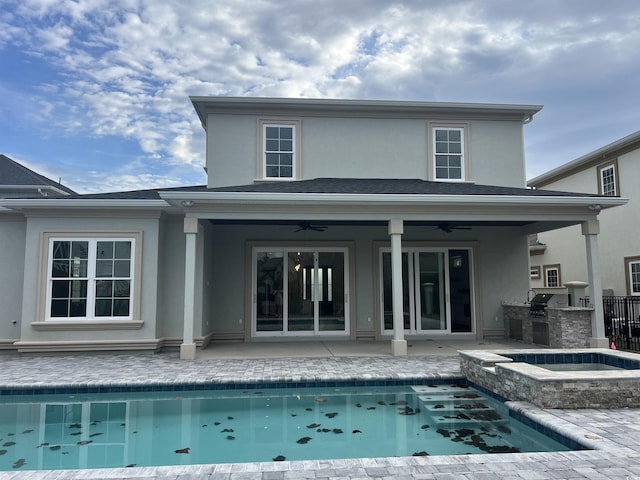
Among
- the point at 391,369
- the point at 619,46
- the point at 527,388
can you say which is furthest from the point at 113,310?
the point at 619,46

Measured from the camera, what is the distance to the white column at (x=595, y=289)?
915cm

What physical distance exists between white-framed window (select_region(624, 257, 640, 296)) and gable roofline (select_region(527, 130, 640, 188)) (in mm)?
3612

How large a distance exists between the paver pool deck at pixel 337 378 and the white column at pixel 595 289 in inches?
61.8

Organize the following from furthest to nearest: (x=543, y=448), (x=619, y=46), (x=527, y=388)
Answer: (x=619, y=46) → (x=527, y=388) → (x=543, y=448)

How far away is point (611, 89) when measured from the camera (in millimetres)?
16219

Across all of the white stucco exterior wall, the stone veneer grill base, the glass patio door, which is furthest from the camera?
the glass patio door

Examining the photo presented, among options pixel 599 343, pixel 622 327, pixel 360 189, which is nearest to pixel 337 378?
pixel 360 189

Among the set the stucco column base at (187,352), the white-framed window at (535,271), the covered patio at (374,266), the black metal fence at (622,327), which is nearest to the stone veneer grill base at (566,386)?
the covered patio at (374,266)

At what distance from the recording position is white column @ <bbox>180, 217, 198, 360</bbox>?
8555 millimetres

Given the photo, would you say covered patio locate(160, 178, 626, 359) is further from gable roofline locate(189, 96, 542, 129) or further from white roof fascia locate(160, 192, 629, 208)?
gable roofline locate(189, 96, 542, 129)

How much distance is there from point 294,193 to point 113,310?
15.6 ft

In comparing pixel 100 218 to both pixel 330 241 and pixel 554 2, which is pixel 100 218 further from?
pixel 554 2

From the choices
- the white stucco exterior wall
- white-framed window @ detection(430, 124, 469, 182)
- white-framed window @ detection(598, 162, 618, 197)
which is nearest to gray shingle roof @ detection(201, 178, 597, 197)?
white-framed window @ detection(430, 124, 469, 182)

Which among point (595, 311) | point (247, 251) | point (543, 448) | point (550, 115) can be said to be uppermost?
point (550, 115)
